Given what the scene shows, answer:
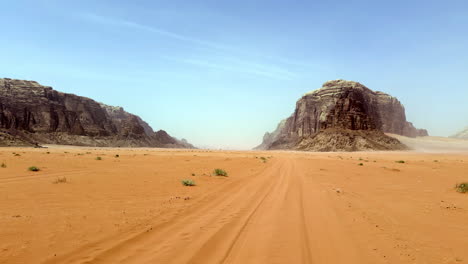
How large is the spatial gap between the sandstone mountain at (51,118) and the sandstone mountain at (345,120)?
300ft

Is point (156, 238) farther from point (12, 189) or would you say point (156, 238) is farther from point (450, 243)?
point (12, 189)

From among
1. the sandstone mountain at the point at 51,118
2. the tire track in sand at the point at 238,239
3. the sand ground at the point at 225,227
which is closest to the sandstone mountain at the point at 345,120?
the sandstone mountain at the point at 51,118

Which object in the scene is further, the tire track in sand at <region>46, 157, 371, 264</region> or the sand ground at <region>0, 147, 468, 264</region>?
the sand ground at <region>0, 147, 468, 264</region>

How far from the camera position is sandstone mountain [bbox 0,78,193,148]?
107688 mm

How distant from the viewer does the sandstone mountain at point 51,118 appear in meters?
108

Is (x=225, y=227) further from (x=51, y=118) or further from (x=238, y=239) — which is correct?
(x=51, y=118)

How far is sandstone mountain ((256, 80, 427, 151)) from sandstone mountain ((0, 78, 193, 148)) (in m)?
91.4

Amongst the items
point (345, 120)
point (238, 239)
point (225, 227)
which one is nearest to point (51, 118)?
point (345, 120)

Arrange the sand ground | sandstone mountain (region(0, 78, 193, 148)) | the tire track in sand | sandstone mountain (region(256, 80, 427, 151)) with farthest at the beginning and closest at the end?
sandstone mountain (region(0, 78, 193, 148))
sandstone mountain (region(256, 80, 427, 151))
the sand ground
the tire track in sand

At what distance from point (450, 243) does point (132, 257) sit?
20.1 ft

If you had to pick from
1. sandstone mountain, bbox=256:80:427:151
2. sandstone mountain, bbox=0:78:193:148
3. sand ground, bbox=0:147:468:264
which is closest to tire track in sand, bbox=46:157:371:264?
sand ground, bbox=0:147:468:264

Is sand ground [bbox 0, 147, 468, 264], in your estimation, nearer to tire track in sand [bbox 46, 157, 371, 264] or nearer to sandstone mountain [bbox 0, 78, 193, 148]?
tire track in sand [bbox 46, 157, 371, 264]

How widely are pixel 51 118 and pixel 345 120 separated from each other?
12508cm

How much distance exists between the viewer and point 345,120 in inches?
4377
